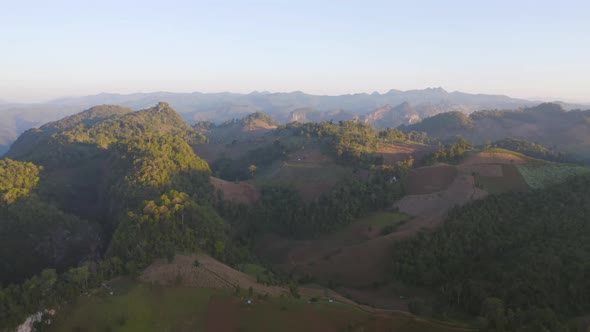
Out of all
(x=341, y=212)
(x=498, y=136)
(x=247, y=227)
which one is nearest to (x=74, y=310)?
(x=247, y=227)

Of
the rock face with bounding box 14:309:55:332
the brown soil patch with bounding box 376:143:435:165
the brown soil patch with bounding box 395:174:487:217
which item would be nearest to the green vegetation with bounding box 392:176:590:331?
the brown soil patch with bounding box 395:174:487:217

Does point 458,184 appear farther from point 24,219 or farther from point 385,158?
point 24,219

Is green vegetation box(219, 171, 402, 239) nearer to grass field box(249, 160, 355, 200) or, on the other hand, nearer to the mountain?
grass field box(249, 160, 355, 200)

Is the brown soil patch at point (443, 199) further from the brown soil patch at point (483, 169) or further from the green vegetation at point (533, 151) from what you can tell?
the green vegetation at point (533, 151)

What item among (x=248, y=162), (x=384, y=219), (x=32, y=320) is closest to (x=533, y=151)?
(x=384, y=219)

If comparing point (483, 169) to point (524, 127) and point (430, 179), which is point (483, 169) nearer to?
point (430, 179)
